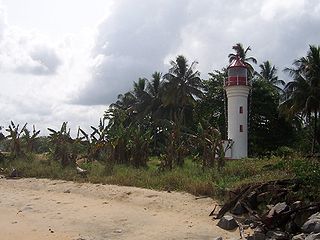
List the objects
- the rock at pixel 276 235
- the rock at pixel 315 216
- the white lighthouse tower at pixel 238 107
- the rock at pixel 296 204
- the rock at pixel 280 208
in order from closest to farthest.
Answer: the rock at pixel 276 235 < the rock at pixel 315 216 < the rock at pixel 280 208 < the rock at pixel 296 204 < the white lighthouse tower at pixel 238 107

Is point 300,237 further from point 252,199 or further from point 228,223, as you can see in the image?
point 252,199

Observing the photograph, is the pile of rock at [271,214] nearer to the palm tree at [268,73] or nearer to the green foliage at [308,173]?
the green foliage at [308,173]

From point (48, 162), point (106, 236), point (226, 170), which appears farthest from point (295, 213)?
point (48, 162)

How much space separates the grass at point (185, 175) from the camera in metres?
14.8

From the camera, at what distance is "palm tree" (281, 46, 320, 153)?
105 ft

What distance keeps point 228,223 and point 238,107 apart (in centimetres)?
2050

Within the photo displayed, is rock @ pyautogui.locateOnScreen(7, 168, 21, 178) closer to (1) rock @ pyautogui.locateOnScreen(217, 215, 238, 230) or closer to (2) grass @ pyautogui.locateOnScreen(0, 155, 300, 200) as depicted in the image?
(2) grass @ pyautogui.locateOnScreen(0, 155, 300, 200)

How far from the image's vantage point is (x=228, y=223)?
1120cm

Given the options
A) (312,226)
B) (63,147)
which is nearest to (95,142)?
(63,147)

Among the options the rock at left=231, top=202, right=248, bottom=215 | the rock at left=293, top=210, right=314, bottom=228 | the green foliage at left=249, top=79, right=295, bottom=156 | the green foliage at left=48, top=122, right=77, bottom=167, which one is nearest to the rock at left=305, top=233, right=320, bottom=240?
the rock at left=293, top=210, right=314, bottom=228

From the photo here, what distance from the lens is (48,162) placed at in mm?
24281

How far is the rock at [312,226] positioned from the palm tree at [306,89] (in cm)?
2267

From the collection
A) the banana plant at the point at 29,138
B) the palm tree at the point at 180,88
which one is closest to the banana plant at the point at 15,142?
the banana plant at the point at 29,138

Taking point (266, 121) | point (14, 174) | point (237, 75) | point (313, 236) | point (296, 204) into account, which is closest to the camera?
point (313, 236)
